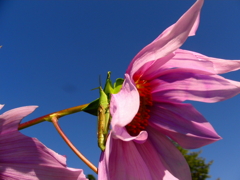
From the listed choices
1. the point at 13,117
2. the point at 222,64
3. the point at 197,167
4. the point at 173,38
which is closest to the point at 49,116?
the point at 13,117

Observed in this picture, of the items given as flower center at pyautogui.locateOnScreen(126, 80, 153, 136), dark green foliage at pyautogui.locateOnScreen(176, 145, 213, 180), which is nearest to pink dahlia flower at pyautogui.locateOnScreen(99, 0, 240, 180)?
flower center at pyautogui.locateOnScreen(126, 80, 153, 136)

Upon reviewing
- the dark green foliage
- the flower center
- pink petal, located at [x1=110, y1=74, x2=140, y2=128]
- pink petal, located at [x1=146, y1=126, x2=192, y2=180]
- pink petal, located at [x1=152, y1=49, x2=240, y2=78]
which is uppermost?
pink petal, located at [x1=152, y1=49, x2=240, y2=78]

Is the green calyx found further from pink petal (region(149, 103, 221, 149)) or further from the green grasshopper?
pink petal (region(149, 103, 221, 149))

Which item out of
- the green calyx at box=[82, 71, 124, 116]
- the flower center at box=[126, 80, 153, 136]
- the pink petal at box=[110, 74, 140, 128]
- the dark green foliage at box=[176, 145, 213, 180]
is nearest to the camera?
the pink petal at box=[110, 74, 140, 128]

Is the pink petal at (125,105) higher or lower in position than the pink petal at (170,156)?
higher

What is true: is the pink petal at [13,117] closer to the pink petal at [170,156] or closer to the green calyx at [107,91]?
the green calyx at [107,91]

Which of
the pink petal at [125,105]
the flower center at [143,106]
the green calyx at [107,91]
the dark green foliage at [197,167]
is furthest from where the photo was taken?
the dark green foliage at [197,167]

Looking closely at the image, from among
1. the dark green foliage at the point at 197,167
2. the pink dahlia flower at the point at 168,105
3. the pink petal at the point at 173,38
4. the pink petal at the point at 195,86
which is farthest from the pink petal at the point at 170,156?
the dark green foliage at the point at 197,167

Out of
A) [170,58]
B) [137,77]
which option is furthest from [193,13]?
[137,77]
